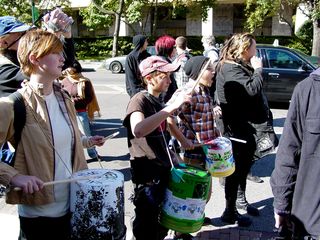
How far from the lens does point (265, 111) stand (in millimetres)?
4000

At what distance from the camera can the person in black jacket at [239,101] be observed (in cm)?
390

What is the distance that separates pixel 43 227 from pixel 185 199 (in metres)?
1.04

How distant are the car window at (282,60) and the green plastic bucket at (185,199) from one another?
25.0ft

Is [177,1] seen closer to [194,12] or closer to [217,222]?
[194,12]

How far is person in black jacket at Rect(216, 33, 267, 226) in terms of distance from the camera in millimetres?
3904

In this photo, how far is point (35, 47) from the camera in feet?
7.34

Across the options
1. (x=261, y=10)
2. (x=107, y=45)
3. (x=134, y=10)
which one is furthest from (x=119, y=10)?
(x=261, y=10)

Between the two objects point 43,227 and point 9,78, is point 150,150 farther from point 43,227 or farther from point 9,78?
point 9,78

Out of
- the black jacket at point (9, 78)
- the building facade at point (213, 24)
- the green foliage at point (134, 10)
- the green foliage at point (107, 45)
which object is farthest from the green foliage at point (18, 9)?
the black jacket at point (9, 78)

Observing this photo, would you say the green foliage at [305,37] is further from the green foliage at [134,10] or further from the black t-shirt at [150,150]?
the black t-shirt at [150,150]

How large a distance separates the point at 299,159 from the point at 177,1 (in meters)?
25.6

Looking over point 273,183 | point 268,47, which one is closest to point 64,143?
point 273,183

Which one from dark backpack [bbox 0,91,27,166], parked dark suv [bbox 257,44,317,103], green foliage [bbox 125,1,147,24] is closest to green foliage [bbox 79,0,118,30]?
green foliage [bbox 125,1,147,24]

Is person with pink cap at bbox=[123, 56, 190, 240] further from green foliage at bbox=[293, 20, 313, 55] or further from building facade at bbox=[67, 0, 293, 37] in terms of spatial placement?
building facade at bbox=[67, 0, 293, 37]
